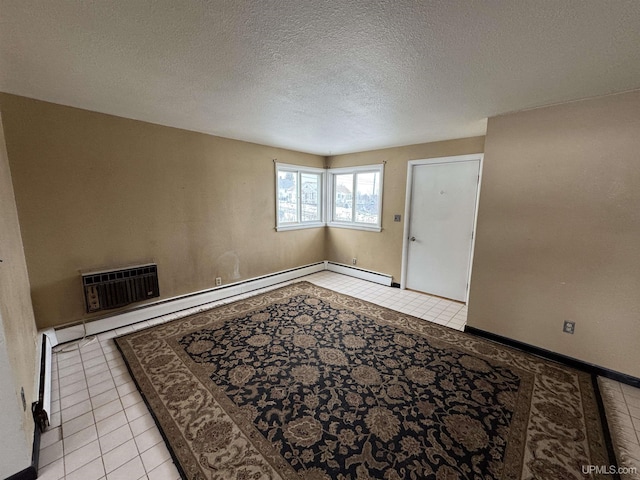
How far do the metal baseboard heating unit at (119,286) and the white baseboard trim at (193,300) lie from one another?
177mm

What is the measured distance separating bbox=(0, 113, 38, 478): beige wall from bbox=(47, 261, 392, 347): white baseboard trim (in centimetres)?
62

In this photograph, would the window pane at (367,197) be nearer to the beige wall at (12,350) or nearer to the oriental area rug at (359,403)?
the oriental area rug at (359,403)

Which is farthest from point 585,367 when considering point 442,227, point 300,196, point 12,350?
point 300,196

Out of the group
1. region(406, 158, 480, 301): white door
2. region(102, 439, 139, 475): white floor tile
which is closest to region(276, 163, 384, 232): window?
region(406, 158, 480, 301): white door

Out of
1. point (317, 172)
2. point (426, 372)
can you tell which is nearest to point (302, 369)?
point (426, 372)

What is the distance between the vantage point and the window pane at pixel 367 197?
4.64m

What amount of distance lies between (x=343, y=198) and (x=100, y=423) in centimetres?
455

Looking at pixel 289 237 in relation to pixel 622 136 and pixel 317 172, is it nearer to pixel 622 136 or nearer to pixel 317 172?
pixel 317 172

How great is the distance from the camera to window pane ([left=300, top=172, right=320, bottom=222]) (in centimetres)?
506

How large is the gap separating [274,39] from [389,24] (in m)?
0.63

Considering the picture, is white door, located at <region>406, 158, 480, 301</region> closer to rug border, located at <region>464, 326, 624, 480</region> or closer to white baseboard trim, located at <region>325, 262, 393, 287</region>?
white baseboard trim, located at <region>325, 262, 393, 287</region>

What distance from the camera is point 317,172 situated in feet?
17.1

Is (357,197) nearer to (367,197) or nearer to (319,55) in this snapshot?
(367,197)

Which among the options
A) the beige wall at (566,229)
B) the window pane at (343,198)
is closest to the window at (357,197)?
the window pane at (343,198)
